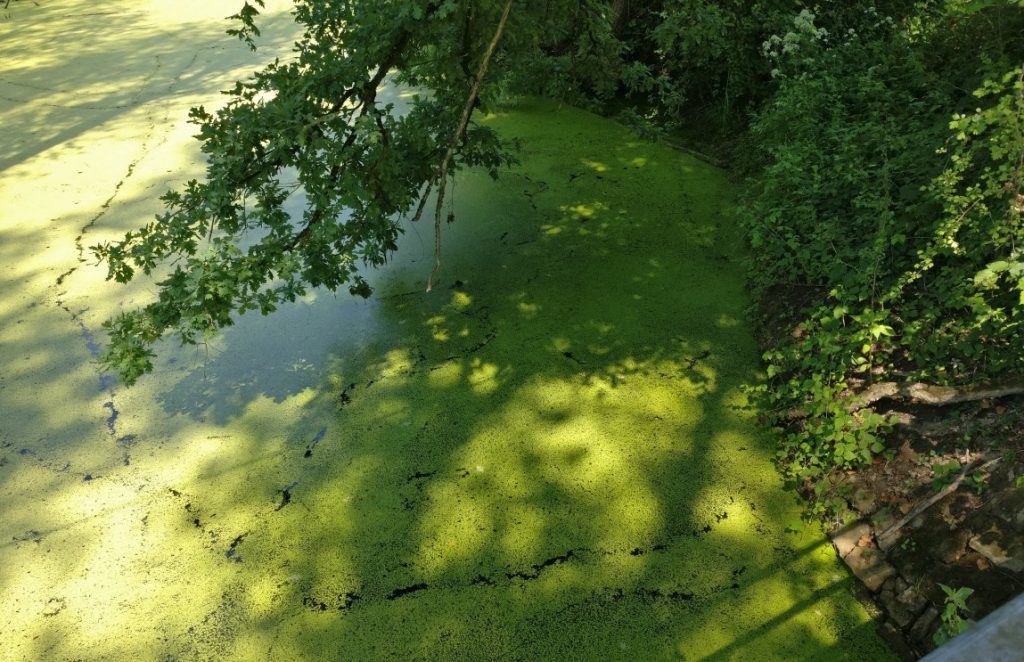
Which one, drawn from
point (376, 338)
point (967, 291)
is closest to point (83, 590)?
point (376, 338)

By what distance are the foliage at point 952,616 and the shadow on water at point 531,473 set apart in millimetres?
178

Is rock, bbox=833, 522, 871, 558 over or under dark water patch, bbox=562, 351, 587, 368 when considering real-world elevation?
over

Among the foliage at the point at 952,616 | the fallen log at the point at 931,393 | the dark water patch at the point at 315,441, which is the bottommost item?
the dark water patch at the point at 315,441

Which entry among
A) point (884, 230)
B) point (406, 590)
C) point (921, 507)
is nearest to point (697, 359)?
point (884, 230)

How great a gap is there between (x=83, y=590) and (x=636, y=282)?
206cm

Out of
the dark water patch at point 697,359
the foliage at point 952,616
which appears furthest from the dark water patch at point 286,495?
the foliage at point 952,616

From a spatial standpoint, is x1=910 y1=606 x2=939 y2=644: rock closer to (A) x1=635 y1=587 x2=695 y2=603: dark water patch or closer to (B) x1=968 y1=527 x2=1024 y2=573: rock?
(B) x1=968 y1=527 x2=1024 y2=573: rock

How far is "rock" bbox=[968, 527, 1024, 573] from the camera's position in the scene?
1605 millimetres

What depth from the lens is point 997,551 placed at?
5.41 ft

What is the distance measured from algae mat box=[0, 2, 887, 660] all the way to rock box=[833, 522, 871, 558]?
66mm

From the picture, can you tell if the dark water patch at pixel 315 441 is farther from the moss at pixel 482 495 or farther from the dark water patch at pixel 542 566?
the dark water patch at pixel 542 566

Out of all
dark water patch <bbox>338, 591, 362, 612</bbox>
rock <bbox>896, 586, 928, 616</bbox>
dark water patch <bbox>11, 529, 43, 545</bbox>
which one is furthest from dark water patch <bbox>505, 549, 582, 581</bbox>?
dark water patch <bbox>11, 529, 43, 545</bbox>

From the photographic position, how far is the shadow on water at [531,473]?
69.6 inches

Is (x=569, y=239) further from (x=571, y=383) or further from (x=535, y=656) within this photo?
(x=535, y=656)
